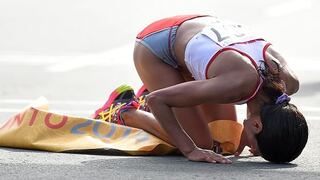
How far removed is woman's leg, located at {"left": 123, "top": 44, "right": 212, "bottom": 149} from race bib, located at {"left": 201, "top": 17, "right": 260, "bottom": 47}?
387 mm

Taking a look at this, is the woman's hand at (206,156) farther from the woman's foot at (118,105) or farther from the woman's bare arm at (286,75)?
the woman's foot at (118,105)

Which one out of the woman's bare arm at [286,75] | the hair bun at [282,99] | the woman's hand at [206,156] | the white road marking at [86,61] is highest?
the woman's bare arm at [286,75]

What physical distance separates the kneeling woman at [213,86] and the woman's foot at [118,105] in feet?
0.94

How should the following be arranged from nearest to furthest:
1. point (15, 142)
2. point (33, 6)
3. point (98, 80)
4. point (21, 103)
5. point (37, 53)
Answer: point (15, 142) < point (21, 103) < point (98, 80) < point (37, 53) < point (33, 6)

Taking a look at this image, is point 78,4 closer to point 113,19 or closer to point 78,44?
point 113,19

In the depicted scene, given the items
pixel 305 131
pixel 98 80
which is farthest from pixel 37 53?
pixel 305 131

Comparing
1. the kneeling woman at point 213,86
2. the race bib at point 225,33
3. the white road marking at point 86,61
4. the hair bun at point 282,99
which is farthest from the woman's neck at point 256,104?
the white road marking at point 86,61

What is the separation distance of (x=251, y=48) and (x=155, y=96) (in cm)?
65

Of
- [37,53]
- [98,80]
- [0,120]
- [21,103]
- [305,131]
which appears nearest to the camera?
[305,131]

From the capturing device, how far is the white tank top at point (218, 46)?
6.94 meters

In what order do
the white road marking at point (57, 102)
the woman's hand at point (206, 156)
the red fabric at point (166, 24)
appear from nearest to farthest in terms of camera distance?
the woman's hand at point (206, 156) < the red fabric at point (166, 24) < the white road marking at point (57, 102)

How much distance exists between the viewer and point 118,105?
26.2 feet

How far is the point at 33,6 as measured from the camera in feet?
52.4

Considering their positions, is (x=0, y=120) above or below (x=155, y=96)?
below
